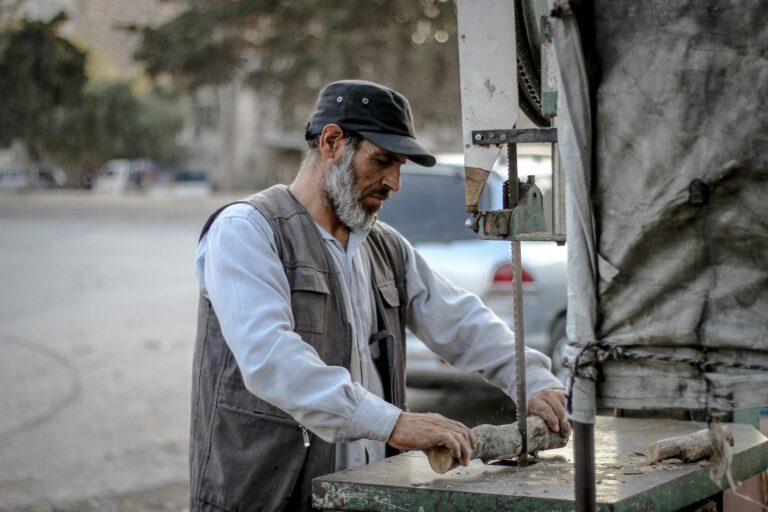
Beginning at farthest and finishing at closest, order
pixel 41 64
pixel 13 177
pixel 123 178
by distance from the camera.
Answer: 1. pixel 13 177
2. pixel 123 178
3. pixel 41 64

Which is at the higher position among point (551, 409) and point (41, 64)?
point (41, 64)

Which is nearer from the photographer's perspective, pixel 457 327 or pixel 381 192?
pixel 381 192

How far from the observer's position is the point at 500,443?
2.53 metres

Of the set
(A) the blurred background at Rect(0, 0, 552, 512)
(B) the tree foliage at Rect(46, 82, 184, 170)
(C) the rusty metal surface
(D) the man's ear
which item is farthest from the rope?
(B) the tree foliage at Rect(46, 82, 184, 170)

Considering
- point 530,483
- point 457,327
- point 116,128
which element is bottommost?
point 530,483

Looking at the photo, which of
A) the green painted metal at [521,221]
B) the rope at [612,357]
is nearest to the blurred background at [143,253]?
the green painted metal at [521,221]

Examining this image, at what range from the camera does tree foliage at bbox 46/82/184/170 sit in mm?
45531

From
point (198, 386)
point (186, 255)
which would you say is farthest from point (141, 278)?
point (198, 386)

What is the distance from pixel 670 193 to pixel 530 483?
890 millimetres

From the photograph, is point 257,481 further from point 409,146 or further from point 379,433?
point 409,146

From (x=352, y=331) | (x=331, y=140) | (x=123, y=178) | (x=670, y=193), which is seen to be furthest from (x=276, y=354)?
(x=123, y=178)

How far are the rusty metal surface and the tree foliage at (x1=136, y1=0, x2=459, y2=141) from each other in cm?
1162

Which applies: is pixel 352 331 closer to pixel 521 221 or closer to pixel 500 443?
pixel 500 443

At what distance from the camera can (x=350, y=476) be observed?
8.03ft
